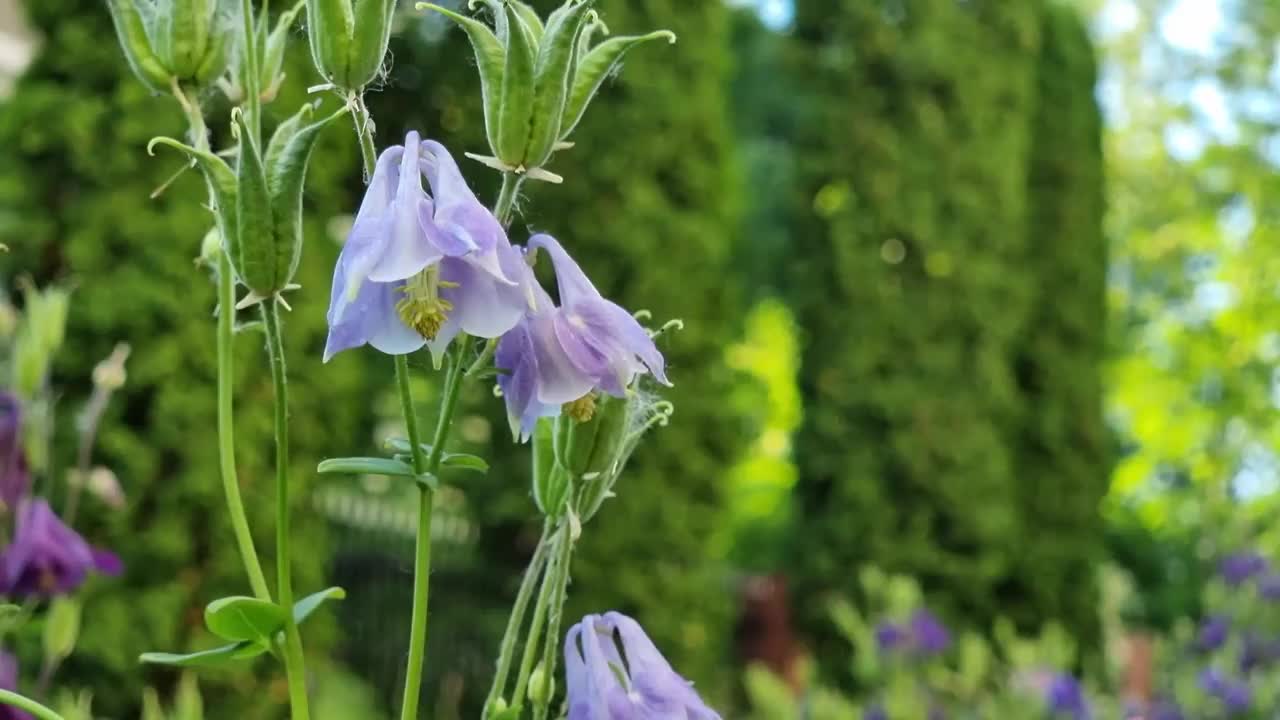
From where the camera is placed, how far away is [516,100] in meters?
0.63

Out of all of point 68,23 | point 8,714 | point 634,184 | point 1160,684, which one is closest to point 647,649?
point 8,714

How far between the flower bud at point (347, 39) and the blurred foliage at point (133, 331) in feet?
7.40

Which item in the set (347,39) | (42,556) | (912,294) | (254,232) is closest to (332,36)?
(347,39)

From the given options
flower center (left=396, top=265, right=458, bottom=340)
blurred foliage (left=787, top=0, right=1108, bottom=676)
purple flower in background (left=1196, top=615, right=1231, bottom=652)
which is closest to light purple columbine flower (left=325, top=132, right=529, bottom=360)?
flower center (left=396, top=265, right=458, bottom=340)

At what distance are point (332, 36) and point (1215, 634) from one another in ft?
11.4

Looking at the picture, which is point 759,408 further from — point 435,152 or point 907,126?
point 435,152

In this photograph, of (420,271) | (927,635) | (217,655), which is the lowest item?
(927,635)

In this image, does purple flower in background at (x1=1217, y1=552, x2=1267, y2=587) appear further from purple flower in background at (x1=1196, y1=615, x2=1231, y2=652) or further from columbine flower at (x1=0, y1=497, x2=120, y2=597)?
columbine flower at (x1=0, y1=497, x2=120, y2=597)

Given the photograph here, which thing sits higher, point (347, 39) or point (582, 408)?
point (347, 39)

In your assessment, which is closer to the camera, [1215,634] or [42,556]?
[42,556]

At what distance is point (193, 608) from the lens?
112 inches

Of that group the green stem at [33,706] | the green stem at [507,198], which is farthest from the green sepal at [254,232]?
the green stem at [33,706]

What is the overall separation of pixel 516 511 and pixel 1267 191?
651cm

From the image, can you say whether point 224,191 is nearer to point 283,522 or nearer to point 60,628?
point 283,522
